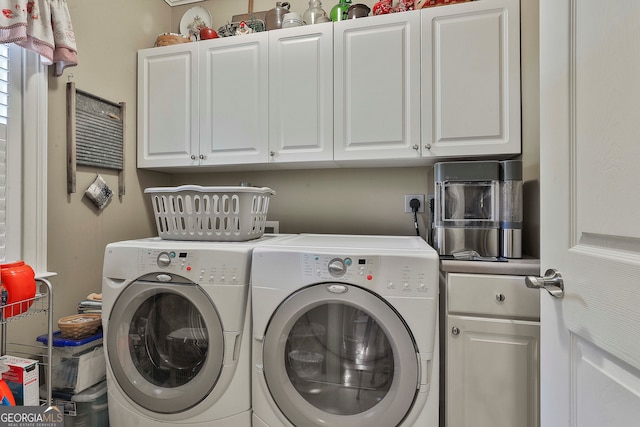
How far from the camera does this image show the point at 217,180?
7.60 feet

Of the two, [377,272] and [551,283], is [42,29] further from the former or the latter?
[551,283]

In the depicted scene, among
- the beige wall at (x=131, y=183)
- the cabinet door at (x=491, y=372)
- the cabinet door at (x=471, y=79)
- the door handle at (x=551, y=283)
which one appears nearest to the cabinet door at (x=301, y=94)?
the beige wall at (x=131, y=183)

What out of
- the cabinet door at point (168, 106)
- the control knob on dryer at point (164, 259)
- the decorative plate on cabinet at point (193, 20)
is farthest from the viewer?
the decorative plate on cabinet at point (193, 20)

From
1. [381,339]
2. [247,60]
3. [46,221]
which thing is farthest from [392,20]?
[46,221]

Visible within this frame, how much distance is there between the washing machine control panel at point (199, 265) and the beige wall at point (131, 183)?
577mm

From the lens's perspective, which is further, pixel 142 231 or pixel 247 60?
pixel 142 231

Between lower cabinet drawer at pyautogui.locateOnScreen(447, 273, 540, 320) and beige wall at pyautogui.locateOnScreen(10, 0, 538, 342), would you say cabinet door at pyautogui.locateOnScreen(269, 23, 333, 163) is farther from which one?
lower cabinet drawer at pyautogui.locateOnScreen(447, 273, 540, 320)

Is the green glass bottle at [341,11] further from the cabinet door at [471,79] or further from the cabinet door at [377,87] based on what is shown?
the cabinet door at [471,79]

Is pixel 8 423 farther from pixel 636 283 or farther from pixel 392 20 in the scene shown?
pixel 392 20

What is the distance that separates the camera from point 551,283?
0.77m

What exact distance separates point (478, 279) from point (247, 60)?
167 centimetres

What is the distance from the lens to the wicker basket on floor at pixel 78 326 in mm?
1453

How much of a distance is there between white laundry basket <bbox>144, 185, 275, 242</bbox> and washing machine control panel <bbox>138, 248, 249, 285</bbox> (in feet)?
0.78

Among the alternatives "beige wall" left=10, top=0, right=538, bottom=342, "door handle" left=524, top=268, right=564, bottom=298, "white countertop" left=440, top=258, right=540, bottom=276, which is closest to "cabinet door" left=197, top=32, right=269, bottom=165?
"beige wall" left=10, top=0, right=538, bottom=342
